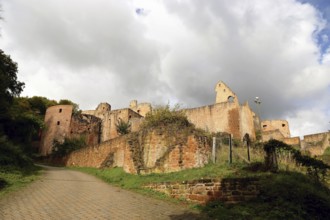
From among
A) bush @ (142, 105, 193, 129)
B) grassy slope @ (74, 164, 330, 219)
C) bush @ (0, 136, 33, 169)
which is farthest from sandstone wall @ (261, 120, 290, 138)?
grassy slope @ (74, 164, 330, 219)

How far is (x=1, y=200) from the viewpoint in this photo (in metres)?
8.77

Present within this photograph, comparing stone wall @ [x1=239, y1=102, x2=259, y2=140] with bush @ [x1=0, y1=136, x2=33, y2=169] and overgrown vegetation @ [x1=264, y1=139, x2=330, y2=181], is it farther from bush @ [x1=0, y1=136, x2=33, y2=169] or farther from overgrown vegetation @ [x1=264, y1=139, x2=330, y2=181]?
bush @ [x1=0, y1=136, x2=33, y2=169]

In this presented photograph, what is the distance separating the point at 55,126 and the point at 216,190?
33717 millimetres

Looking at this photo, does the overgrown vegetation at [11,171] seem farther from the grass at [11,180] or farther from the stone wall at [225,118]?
the stone wall at [225,118]

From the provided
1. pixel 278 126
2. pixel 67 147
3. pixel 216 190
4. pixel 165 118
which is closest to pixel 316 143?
pixel 278 126

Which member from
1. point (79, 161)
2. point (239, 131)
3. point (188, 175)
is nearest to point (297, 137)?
point (239, 131)

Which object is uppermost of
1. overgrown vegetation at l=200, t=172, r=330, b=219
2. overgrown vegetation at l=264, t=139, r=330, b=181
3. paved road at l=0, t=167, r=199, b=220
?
overgrown vegetation at l=264, t=139, r=330, b=181

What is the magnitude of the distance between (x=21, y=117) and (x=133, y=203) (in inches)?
983

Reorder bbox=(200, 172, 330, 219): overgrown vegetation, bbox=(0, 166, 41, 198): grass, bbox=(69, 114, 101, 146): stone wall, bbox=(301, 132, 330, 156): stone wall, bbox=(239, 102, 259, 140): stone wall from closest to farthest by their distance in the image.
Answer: bbox=(200, 172, 330, 219): overgrown vegetation, bbox=(0, 166, 41, 198): grass, bbox=(301, 132, 330, 156): stone wall, bbox=(239, 102, 259, 140): stone wall, bbox=(69, 114, 101, 146): stone wall

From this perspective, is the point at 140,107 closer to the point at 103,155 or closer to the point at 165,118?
the point at 103,155

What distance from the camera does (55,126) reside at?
3812 cm

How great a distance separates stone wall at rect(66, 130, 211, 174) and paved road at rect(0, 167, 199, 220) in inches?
102

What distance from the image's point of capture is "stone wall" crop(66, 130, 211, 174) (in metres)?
12.7

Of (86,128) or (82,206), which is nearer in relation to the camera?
(82,206)
